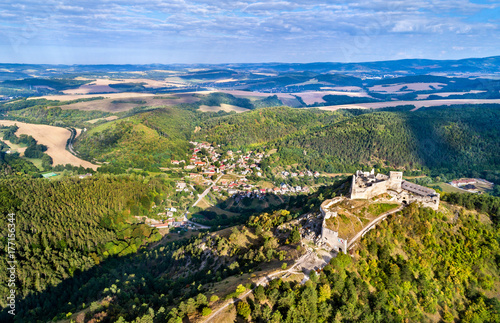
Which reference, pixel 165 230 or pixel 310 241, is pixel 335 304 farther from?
pixel 165 230

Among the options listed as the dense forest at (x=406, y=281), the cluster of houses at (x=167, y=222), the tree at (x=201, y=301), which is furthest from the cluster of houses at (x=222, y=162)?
the tree at (x=201, y=301)

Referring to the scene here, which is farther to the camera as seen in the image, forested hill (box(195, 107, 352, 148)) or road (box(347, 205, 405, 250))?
forested hill (box(195, 107, 352, 148))

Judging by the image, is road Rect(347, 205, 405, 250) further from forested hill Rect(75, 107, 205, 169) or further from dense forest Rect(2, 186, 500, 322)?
forested hill Rect(75, 107, 205, 169)

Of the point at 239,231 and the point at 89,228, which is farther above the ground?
the point at 239,231

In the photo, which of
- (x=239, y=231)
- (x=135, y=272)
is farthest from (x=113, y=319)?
(x=239, y=231)

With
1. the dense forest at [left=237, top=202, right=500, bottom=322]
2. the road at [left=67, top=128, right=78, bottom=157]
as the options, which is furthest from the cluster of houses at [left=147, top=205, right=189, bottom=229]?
the road at [left=67, top=128, right=78, bottom=157]

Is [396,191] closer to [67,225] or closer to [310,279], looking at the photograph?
[310,279]
